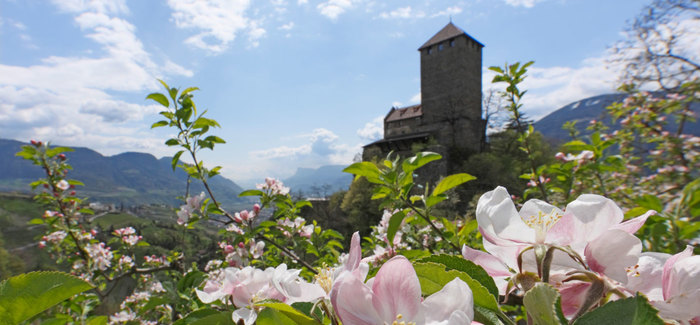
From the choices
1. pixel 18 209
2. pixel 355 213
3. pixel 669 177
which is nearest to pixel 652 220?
pixel 669 177

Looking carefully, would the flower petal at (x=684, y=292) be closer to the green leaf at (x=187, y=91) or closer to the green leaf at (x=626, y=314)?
the green leaf at (x=626, y=314)

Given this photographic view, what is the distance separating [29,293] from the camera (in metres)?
0.46

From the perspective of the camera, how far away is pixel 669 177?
312 cm

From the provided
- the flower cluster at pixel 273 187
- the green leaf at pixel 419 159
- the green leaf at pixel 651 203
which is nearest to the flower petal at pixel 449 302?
the green leaf at pixel 419 159

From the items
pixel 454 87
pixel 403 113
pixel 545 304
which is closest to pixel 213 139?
pixel 545 304

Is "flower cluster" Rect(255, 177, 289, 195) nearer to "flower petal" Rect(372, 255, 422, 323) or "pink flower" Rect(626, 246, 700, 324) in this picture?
"flower petal" Rect(372, 255, 422, 323)

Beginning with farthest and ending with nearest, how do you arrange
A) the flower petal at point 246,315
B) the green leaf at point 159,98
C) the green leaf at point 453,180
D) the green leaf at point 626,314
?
the green leaf at point 159,98 < the green leaf at point 453,180 < the flower petal at point 246,315 < the green leaf at point 626,314

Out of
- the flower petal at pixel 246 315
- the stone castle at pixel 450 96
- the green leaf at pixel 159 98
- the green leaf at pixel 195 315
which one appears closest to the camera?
the flower petal at pixel 246 315

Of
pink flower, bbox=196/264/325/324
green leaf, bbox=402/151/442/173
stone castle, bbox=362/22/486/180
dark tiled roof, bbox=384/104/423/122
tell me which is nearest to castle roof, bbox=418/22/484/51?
stone castle, bbox=362/22/486/180

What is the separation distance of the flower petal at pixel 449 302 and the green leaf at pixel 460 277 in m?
0.04

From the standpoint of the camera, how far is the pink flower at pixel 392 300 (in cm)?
35

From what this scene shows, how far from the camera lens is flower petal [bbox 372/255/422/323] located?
36cm

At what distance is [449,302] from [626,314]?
153 millimetres

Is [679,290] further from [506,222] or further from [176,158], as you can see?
[176,158]
